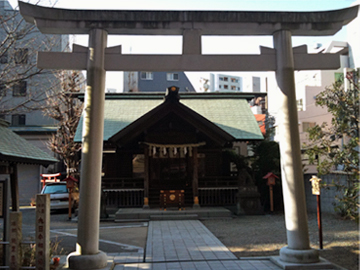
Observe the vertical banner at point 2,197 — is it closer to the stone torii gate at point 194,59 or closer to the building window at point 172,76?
the stone torii gate at point 194,59

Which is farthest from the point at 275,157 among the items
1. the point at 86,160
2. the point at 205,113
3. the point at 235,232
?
the point at 86,160

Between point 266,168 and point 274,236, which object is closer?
point 274,236

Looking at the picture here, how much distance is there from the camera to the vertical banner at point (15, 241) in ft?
21.4

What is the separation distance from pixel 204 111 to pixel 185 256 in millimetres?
14461

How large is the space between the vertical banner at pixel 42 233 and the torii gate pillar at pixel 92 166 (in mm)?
708

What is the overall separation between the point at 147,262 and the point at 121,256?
1009 mm

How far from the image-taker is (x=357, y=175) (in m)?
7.19

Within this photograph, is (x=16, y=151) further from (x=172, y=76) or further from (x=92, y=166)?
(x=172, y=76)

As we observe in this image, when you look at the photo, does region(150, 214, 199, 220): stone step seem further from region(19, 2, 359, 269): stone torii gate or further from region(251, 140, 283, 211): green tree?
region(19, 2, 359, 269): stone torii gate

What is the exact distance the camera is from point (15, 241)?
6574 mm

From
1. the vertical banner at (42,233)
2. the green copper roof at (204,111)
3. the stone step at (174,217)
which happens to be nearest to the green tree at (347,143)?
the vertical banner at (42,233)

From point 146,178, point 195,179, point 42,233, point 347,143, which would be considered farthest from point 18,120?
point 347,143

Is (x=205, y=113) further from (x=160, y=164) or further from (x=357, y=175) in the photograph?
(x=357, y=175)

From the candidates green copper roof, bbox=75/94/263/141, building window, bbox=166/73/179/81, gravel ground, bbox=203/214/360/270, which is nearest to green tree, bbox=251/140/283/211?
green copper roof, bbox=75/94/263/141
